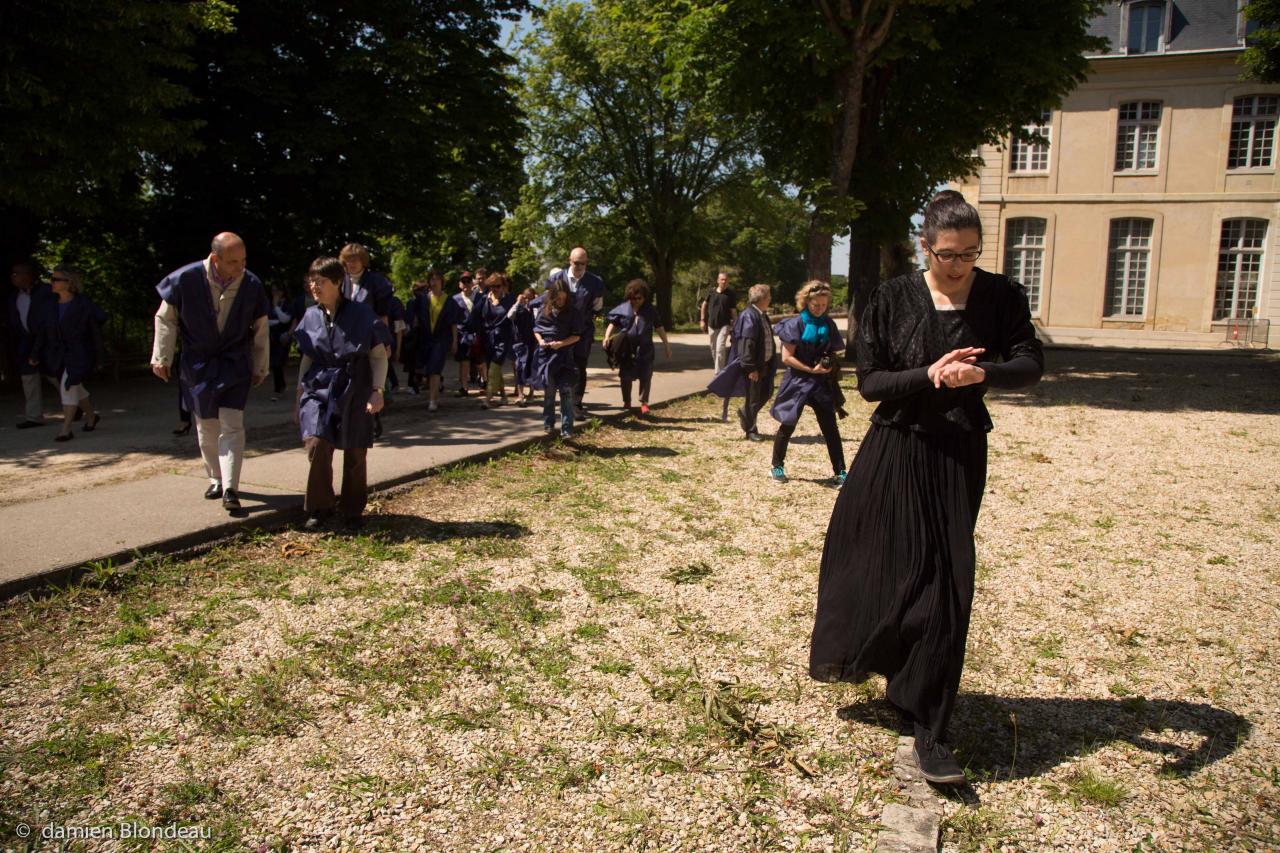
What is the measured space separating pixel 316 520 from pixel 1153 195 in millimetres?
36621

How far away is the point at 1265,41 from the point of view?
67.8ft

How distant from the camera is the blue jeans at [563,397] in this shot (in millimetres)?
9734

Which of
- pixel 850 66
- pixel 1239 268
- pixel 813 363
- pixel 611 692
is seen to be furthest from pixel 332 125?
pixel 1239 268

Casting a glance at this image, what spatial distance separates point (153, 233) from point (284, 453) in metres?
11.2

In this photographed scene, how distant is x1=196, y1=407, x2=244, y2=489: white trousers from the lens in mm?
6539

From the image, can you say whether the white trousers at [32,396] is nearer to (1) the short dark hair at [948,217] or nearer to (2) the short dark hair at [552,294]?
(2) the short dark hair at [552,294]

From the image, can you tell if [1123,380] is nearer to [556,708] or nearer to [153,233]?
[556,708]

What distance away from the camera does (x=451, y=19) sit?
60.2 feet

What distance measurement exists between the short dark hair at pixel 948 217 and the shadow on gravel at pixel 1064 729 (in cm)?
205

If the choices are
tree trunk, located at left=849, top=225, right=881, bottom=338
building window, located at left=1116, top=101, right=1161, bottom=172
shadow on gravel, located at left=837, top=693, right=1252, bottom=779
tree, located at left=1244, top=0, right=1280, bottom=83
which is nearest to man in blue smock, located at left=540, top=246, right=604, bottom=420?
shadow on gravel, located at left=837, top=693, right=1252, bottom=779

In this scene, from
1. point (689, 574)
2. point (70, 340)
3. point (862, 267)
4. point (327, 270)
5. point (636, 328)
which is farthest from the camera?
point (862, 267)

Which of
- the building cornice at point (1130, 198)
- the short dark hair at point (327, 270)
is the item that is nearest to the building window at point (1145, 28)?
the building cornice at point (1130, 198)

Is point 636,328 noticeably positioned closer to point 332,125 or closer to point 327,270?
point 327,270

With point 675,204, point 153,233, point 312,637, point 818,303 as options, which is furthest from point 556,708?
point 675,204
